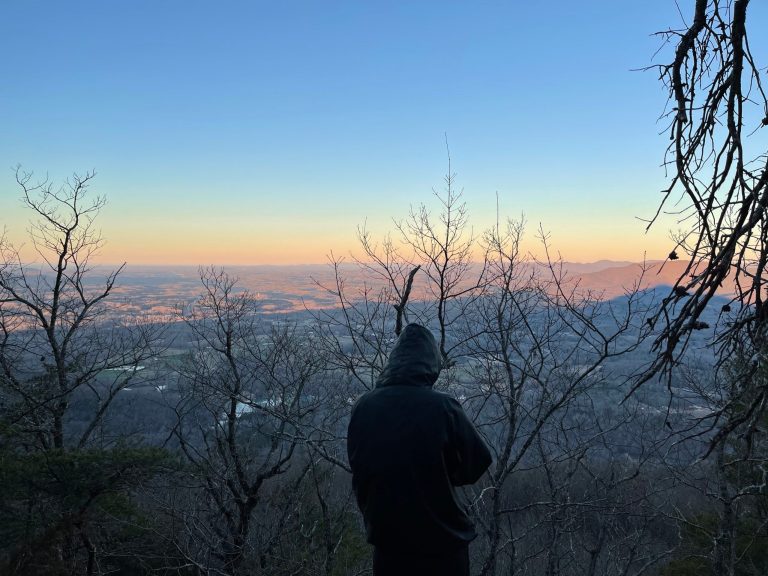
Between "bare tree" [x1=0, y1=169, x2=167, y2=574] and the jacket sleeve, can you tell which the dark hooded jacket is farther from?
"bare tree" [x1=0, y1=169, x2=167, y2=574]

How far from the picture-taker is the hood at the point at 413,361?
2.29 m

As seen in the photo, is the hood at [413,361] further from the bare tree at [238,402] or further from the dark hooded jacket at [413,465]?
the bare tree at [238,402]

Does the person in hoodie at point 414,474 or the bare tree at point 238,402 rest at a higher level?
the person in hoodie at point 414,474

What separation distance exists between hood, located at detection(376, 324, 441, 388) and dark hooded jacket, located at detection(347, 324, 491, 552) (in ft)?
0.17

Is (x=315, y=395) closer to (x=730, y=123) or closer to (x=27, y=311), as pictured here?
(x=27, y=311)

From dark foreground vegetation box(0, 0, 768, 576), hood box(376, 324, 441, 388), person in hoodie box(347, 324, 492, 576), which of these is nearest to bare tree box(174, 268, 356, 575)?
dark foreground vegetation box(0, 0, 768, 576)

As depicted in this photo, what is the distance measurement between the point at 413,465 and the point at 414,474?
37mm

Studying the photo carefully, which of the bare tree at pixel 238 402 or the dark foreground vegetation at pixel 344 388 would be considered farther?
the bare tree at pixel 238 402

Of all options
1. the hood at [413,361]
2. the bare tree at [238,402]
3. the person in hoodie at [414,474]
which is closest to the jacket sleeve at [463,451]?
the person in hoodie at [414,474]

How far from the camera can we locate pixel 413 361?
2.32m

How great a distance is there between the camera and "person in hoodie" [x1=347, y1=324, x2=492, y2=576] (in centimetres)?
208

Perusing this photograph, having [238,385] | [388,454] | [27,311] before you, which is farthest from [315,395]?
[388,454]

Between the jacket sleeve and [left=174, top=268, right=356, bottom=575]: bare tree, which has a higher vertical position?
the jacket sleeve

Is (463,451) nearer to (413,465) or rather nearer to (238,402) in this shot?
(413,465)
